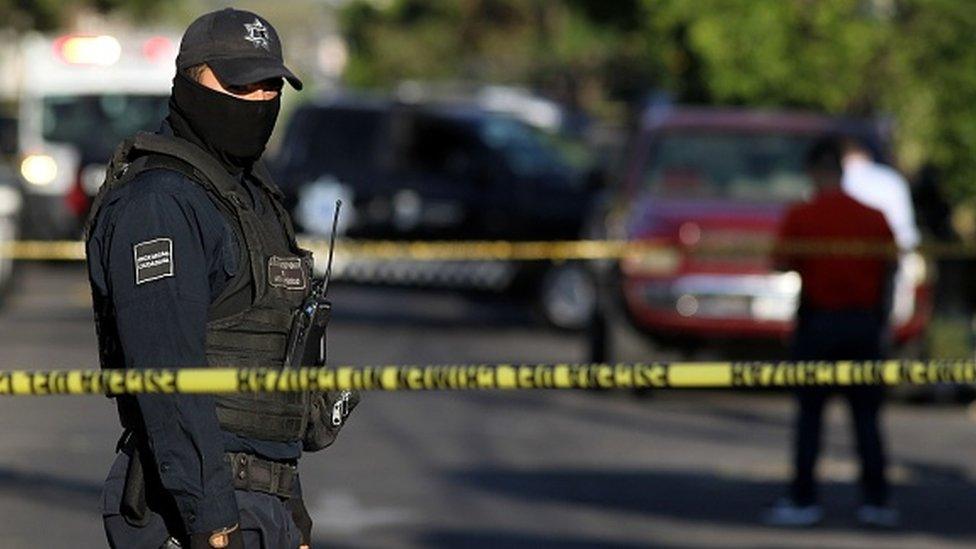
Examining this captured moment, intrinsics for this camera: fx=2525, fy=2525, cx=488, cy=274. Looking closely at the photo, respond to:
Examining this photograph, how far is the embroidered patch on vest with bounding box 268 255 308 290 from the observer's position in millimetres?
4883

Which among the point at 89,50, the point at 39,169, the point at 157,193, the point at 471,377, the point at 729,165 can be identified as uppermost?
the point at 89,50

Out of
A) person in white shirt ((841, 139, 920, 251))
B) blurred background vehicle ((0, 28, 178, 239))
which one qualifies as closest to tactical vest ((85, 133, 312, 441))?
person in white shirt ((841, 139, 920, 251))

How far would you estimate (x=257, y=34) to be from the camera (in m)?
4.93

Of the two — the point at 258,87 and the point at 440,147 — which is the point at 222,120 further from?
the point at 440,147

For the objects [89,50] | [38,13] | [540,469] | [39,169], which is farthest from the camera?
[38,13]

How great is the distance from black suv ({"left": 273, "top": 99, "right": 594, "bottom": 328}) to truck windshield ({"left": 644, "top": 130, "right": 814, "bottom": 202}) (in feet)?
12.1

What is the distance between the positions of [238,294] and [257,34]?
1.68ft

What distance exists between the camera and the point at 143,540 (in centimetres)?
487

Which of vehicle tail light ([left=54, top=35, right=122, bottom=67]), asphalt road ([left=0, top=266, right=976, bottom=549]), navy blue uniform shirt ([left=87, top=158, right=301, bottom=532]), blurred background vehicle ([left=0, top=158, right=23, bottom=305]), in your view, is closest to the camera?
navy blue uniform shirt ([left=87, top=158, right=301, bottom=532])

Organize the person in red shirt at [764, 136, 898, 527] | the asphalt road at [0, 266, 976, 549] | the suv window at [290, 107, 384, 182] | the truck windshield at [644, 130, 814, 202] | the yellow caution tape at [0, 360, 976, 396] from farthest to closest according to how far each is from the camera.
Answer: the suv window at [290, 107, 384, 182]
the truck windshield at [644, 130, 814, 202]
the person in red shirt at [764, 136, 898, 527]
the asphalt road at [0, 266, 976, 549]
the yellow caution tape at [0, 360, 976, 396]

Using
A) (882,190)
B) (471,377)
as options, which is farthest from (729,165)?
(471,377)

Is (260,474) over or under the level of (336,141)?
under

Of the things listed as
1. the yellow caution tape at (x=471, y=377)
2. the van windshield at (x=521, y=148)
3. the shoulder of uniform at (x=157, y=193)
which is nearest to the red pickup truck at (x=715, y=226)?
the van windshield at (x=521, y=148)

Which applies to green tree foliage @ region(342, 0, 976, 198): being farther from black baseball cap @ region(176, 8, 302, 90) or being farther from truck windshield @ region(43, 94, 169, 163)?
black baseball cap @ region(176, 8, 302, 90)
